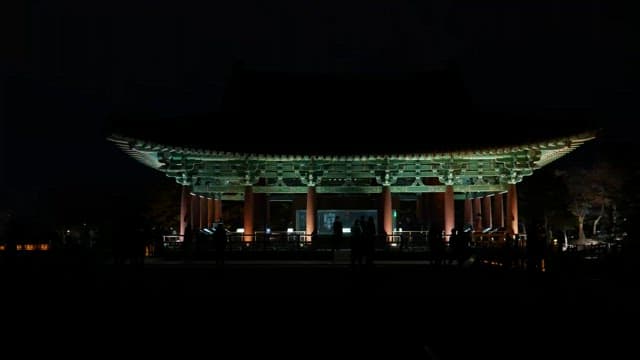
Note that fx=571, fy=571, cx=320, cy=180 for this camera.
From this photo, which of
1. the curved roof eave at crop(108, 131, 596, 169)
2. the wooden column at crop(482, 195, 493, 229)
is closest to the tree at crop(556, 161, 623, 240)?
the wooden column at crop(482, 195, 493, 229)

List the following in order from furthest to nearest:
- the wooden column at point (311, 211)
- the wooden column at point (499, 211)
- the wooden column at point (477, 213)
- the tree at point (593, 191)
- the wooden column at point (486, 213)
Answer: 1. the tree at point (593, 191)
2. the wooden column at point (486, 213)
3. the wooden column at point (477, 213)
4. the wooden column at point (499, 211)
5. the wooden column at point (311, 211)

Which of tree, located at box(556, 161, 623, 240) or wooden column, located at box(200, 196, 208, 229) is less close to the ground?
tree, located at box(556, 161, 623, 240)

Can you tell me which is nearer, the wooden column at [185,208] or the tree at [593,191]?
the wooden column at [185,208]

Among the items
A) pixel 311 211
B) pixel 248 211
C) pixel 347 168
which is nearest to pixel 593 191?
pixel 347 168

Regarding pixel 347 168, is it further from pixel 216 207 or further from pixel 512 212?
pixel 216 207

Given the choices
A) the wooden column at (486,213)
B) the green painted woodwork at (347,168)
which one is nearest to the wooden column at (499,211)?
the wooden column at (486,213)

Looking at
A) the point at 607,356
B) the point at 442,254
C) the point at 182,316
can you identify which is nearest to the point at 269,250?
the point at 442,254

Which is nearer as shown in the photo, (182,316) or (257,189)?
(182,316)

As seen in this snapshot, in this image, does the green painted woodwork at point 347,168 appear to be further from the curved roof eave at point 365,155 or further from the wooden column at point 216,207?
the wooden column at point 216,207

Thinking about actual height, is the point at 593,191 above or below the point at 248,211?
above

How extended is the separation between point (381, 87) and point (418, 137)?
6.93m

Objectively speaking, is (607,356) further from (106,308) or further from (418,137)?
(418,137)

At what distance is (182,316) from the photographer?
9398 millimetres

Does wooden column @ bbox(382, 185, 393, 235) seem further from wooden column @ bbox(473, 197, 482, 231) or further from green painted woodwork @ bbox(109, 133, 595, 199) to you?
wooden column @ bbox(473, 197, 482, 231)
